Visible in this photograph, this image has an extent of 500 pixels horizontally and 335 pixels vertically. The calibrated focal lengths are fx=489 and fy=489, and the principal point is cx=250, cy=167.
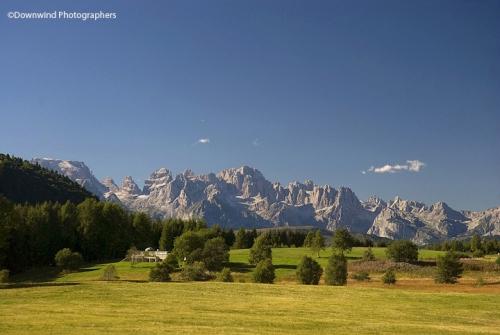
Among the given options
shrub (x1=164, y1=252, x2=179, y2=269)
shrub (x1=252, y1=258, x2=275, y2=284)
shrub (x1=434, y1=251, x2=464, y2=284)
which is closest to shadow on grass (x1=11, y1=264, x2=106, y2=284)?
shrub (x1=164, y1=252, x2=179, y2=269)

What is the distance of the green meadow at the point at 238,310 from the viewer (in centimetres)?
3409

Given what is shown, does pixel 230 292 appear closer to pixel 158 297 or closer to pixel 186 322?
pixel 158 297

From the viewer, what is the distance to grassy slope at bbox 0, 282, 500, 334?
112 feet

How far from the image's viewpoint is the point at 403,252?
134 m

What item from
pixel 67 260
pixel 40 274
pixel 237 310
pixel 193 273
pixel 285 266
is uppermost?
pixel 237 310

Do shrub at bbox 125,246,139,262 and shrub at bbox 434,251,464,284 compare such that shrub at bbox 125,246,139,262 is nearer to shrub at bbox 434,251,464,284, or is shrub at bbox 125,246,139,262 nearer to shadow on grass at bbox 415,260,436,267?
shrub at bbox 434,251,464,284

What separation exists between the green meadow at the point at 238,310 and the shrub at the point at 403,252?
7385cm

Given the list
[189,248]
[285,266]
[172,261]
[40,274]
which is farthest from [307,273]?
[40,274]

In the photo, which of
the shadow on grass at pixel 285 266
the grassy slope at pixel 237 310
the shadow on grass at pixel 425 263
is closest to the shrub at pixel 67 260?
the shadow on grass at pixel 285 266

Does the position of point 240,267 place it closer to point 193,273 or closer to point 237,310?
point 193,273

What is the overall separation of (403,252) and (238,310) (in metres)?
100

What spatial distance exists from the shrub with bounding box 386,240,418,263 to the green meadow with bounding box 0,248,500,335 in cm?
7385

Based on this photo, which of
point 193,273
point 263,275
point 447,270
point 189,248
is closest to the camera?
point 263,275

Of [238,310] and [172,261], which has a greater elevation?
[238,310]
